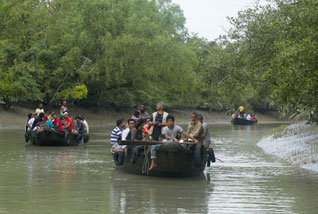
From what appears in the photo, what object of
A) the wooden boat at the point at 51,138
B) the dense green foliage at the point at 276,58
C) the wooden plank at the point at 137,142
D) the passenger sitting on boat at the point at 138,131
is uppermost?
the dense green foliage at the point at 276,58

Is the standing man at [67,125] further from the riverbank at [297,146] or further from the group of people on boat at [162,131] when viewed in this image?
the group of people on boat at [162,131]

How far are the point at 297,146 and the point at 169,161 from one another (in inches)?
347

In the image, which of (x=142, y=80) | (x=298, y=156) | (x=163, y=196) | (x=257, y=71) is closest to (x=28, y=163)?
(x=163, y=196)

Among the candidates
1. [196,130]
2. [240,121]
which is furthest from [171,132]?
[240,121]

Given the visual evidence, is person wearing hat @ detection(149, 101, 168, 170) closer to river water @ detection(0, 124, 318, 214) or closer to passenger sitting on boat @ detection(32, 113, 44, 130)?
river water @ detection(0, 124, 318, 214)

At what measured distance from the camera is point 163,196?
1173 centimetres

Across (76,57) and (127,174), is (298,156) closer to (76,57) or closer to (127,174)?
(127,174)

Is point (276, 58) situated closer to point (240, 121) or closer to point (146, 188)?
point (146, 188)

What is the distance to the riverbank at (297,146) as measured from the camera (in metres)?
17.7

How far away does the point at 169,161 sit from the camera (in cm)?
1389

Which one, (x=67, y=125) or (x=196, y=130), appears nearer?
→ (x=196, y=130)

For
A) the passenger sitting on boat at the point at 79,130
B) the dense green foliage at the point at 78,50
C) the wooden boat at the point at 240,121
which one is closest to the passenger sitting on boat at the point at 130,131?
the passenger sitting on boat at the point at 79,130

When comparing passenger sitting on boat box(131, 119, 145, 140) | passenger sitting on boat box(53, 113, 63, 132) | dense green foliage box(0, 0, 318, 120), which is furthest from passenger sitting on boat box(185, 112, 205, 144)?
dense green foliage box(0, 0, 318, 120)

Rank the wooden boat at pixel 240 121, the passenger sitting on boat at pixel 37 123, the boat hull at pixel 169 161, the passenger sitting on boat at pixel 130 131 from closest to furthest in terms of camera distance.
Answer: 1. the boat hull at pixel 169 161
2. the passenger sitting on boat at pixel 130 131
3. the passenger sitting on boat at pixel 37 123
4. the wooden boat at pixel 240 121
